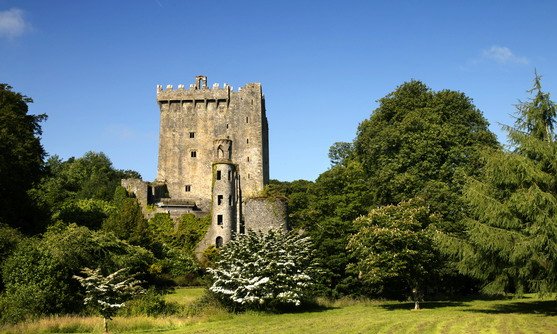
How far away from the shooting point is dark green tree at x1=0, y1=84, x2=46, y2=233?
33.6 meters

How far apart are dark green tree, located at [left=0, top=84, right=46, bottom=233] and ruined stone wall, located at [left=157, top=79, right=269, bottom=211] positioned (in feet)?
61.4

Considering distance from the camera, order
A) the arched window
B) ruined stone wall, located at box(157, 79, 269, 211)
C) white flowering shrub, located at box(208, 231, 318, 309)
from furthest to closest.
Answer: ruined stone wall, located at box(157, 79, 269, 211) < the arched window < white flowering shrub, located at box(208, 231, 318, 309)

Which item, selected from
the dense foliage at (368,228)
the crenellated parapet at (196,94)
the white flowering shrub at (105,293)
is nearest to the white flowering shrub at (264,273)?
the dense foliage at (368,228)

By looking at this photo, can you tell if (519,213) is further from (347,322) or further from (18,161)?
(18,161)

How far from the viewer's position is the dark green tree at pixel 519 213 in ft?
67.2

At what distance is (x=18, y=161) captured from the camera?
114 ft

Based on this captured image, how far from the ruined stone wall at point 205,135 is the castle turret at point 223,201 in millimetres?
7705

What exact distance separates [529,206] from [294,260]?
38.3 ft

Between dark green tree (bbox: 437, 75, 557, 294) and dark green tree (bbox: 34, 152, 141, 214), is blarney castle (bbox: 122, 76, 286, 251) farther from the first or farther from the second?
dark green tree (bbox: 437, 75, 557, 294)

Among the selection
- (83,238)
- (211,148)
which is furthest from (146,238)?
(211,148)

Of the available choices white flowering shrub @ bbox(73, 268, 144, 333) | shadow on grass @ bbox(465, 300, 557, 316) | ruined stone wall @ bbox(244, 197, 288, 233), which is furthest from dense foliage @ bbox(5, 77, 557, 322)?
white flowering shrub @ bbox(73, 268, 144, 333)

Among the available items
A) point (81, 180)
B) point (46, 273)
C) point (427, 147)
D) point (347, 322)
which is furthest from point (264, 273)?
point (81, 180)

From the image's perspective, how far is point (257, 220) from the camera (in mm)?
37938

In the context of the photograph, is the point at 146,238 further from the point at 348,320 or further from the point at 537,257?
the point at 537,257
